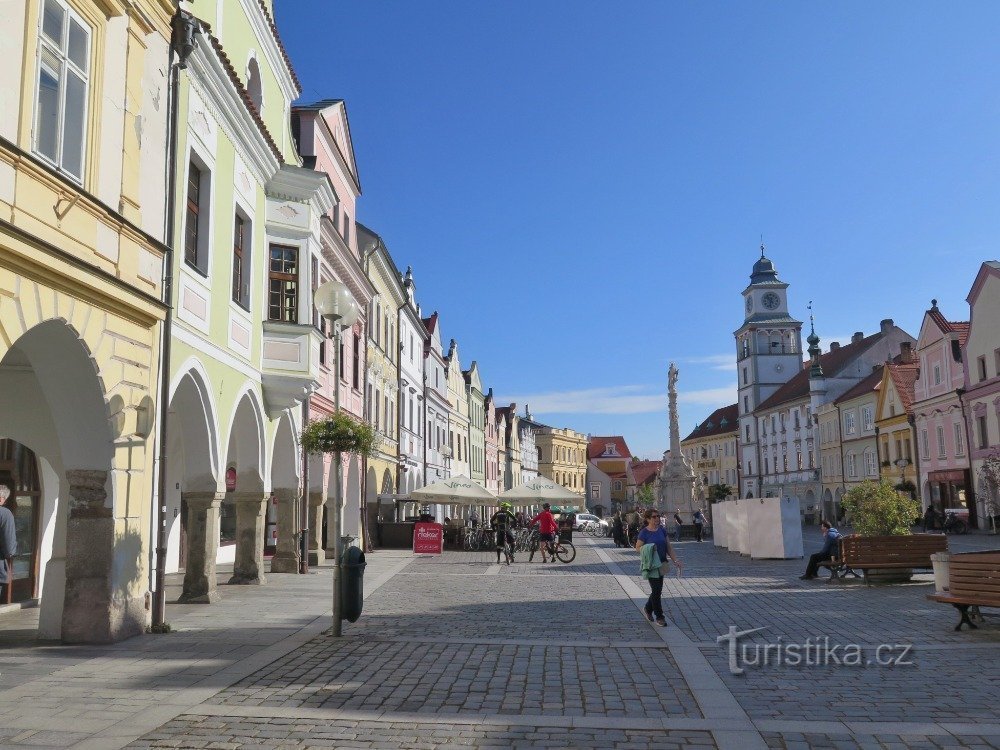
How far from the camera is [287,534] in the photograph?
67.1 feet

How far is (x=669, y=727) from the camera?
678 cm

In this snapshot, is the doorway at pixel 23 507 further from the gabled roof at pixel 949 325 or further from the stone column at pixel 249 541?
the gabled roof at pixel 949 325

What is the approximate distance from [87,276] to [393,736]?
616cm

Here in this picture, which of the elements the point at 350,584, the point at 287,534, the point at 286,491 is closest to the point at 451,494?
the point at 287,534

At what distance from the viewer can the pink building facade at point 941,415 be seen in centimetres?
4875

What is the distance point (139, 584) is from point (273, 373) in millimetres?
6978

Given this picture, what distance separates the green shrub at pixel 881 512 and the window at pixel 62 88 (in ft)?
54.7

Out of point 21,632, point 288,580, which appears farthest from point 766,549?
point 21,632

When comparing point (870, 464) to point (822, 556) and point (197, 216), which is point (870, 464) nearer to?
point (822, 556)

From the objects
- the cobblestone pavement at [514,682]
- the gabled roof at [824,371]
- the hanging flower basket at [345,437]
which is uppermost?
the gabled roof at [824,371]

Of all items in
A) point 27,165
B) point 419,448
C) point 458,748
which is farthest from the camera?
point 419,448

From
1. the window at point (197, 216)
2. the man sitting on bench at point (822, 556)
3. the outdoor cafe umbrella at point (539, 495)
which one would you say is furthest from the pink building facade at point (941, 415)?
the window at point (197, 216)

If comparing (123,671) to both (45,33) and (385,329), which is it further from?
(385,329)

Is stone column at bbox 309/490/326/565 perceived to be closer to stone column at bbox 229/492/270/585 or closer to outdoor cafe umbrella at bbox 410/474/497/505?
stone column at bbox 229/492/270/585
